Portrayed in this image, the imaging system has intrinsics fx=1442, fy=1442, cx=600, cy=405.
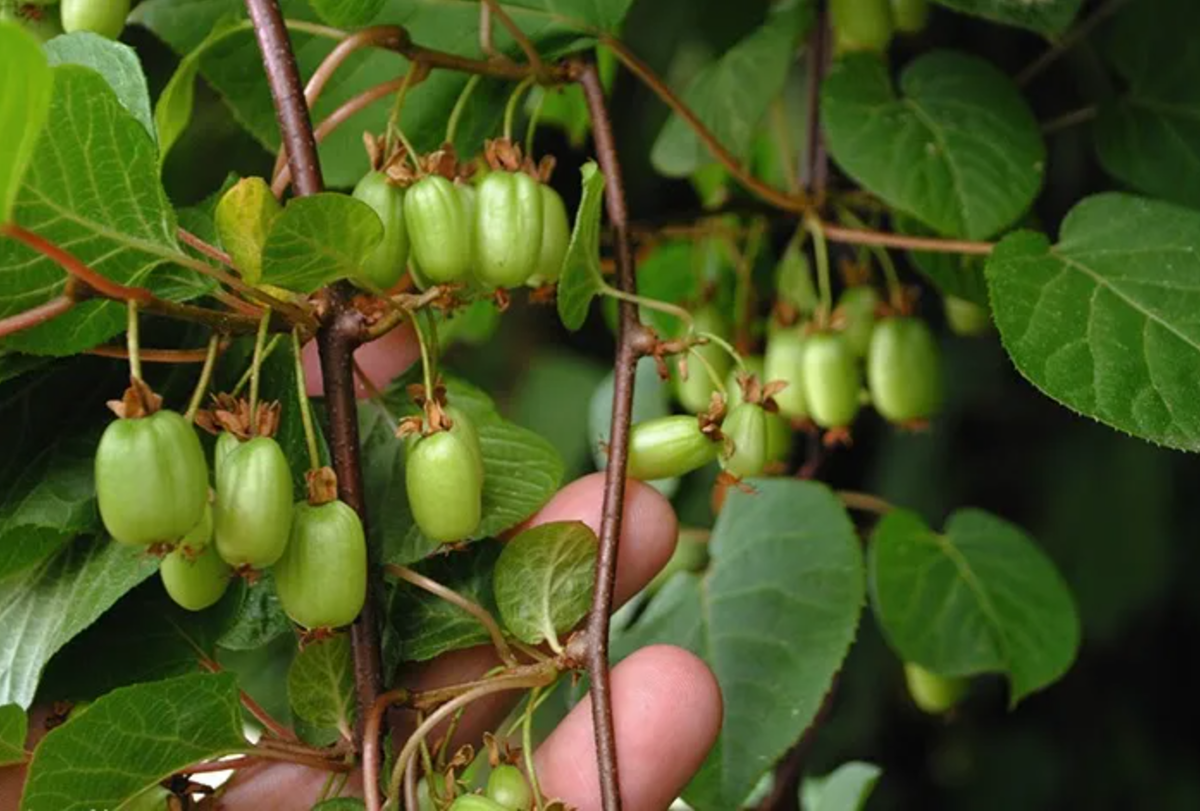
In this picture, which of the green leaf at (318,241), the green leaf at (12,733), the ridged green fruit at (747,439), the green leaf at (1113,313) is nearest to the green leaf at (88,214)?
the green leaf at (318,241)

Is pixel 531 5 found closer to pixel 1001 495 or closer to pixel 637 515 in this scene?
pixel 637 515

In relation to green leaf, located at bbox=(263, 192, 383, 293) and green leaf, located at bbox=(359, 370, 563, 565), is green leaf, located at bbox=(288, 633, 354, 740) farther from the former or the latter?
green leaf, located at bbox=(263, 192, 383, 293)

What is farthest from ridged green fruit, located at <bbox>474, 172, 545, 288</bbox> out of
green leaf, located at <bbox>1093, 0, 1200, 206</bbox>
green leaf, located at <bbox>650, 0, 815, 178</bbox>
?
green leaf, located at <bbox>1093, 0, 1200, 206</bbox>

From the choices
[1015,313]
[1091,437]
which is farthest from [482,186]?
[1091,437]

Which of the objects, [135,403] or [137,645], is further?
[137,645]

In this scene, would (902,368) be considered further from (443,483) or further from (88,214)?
(88,214)

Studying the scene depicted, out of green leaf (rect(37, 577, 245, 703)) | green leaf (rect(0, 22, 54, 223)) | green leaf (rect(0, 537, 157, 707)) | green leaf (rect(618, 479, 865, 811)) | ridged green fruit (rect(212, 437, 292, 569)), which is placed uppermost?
green leaf (rect(0, 22, 54, 223))

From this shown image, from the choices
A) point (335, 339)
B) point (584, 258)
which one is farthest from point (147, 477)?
point (584, 258)
